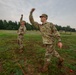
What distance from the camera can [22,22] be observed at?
922cm

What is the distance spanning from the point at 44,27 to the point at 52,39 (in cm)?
62

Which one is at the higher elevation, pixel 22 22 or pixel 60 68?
pixel 22 22

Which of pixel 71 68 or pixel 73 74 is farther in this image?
pixel 71 68

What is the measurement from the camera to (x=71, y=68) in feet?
22.6

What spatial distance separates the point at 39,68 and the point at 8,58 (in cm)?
235

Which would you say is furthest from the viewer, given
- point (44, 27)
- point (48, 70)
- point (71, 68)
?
point (71, 68)

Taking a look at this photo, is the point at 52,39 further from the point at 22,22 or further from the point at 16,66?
the point at 22,22

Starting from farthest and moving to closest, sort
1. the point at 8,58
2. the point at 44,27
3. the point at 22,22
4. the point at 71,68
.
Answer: the point at 22,22, the point at 8,58, the point at 71,68, the point at 44,27

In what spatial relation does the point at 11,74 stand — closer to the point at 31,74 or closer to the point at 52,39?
the point at 31,74

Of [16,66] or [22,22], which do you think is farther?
[22,22]

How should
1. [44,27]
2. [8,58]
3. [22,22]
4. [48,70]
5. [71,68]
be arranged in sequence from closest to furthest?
[44,27]
[48,70]
[71,68]
[8,58]
[22,22]

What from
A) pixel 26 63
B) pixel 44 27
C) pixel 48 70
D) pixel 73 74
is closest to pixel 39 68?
pixel 48 70

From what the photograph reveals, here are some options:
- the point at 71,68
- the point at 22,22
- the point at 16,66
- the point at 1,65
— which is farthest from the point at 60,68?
the point at 22,22

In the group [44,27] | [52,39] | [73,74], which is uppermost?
[44,27]
